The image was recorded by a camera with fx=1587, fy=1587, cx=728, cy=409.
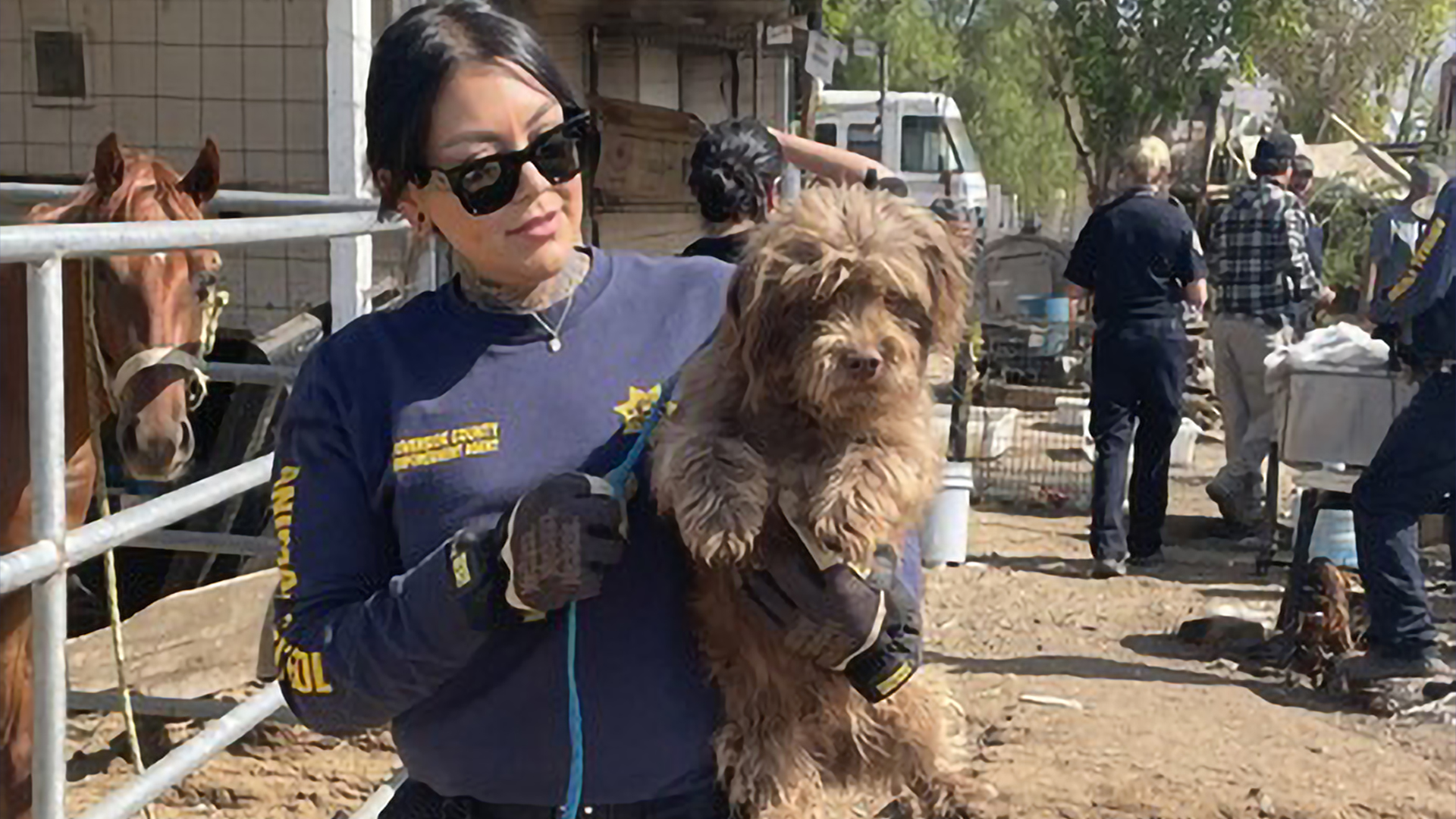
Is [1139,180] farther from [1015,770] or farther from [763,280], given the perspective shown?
[763,280]

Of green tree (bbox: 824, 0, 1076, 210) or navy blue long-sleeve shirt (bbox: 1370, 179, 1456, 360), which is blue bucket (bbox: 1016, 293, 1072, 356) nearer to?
navy blue long-sleeve shirt (bbox: 1370, 179, 1456, 360)

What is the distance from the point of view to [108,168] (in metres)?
3.47

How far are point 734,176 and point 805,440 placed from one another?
2.78 meters

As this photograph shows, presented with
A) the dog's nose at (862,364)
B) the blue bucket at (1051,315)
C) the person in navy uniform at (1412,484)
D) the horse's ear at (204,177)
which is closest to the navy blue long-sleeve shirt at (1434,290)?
the person in navy uniform at (1412,484)

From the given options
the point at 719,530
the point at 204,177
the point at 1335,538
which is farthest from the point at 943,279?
the point at 1335,538

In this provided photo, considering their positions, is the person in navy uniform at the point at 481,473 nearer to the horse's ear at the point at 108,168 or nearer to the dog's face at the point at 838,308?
the dog's face at the point at 838,308

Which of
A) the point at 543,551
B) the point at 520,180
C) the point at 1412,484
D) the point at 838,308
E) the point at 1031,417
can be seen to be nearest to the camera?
the point at 543,551

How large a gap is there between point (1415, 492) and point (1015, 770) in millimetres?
1948

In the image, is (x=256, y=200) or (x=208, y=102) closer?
(x=256, y=200)

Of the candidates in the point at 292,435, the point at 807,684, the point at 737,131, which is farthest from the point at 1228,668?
the point at 292,435

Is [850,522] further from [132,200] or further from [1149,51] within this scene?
[1149,51]

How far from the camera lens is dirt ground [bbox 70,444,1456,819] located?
4871 millimetres

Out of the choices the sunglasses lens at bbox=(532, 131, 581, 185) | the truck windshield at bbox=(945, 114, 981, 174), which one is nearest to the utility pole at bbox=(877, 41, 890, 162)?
the truck windshield at bbox=(945, 114, 981, 174)

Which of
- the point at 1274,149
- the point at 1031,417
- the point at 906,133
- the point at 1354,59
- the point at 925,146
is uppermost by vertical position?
the point at 1354,59
